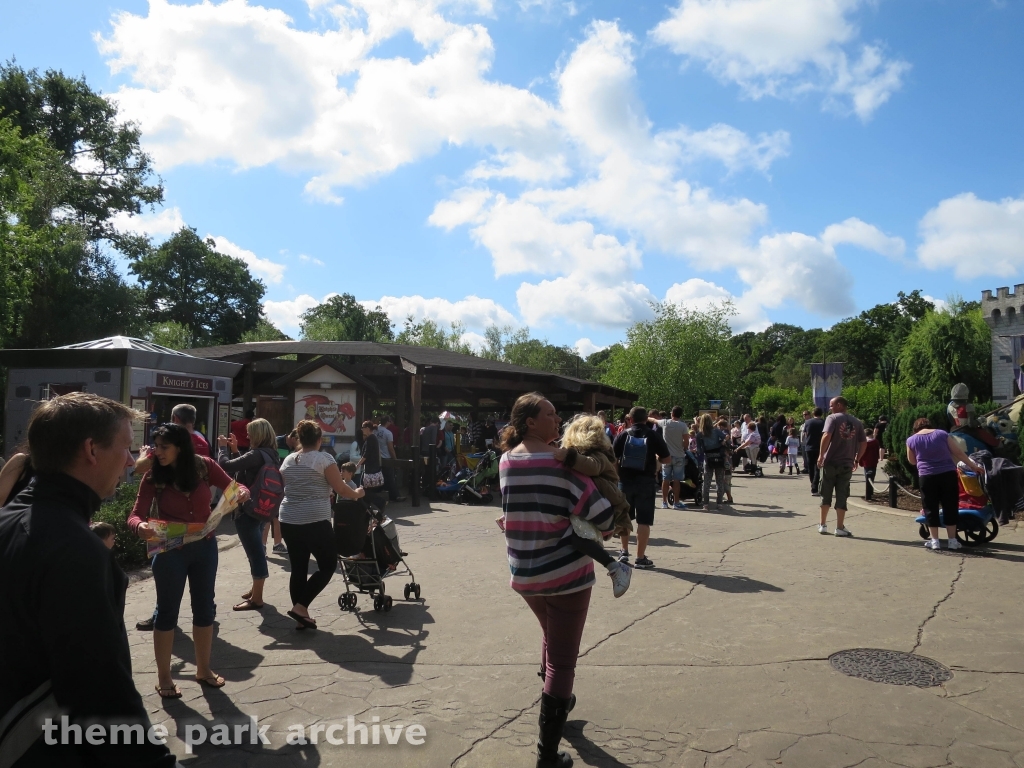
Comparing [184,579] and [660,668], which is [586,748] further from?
[184,579]

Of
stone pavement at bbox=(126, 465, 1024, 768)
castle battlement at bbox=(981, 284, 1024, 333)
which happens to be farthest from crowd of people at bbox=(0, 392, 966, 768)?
castle battlement at bbox=(981, 284, 1024, 333)

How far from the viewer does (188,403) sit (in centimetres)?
1241

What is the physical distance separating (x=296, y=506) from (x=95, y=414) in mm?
4178

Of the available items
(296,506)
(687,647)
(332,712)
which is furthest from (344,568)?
(687,647)

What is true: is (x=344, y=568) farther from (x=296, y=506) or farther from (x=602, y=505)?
(x=602, y=505)

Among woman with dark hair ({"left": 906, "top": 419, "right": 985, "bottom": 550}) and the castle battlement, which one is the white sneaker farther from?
the castle battlement

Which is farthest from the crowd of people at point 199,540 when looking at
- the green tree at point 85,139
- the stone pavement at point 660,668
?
the green tree at point 85,139

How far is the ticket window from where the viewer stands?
11984mm

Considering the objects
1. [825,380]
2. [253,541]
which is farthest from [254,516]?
[825,380]

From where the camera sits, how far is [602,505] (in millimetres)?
3639

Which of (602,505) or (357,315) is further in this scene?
(357,315)

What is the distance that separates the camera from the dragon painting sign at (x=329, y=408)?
14531 millimetres

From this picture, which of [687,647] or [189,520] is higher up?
[189,520]

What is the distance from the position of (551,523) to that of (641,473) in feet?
16.2
